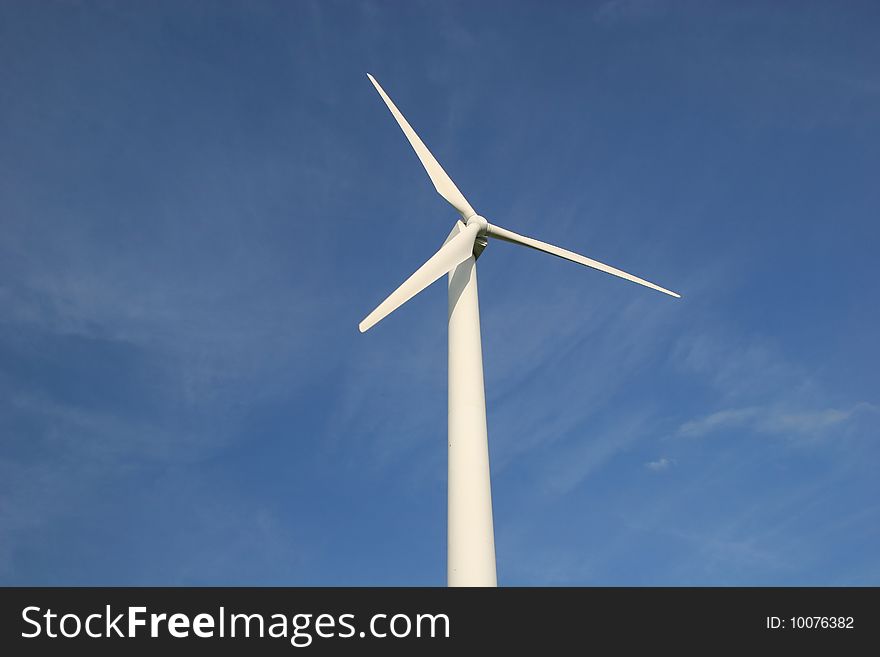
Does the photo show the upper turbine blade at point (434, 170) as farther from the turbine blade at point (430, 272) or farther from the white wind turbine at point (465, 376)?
the turbine blade at point (430, 272)

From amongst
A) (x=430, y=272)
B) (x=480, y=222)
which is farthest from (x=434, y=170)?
(x=430, y=272)

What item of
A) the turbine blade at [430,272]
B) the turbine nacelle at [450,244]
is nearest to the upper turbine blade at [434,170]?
the turbine nacelle at [450,244]

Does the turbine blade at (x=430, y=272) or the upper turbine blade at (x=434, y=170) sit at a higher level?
the upper turbine blade at (x=434, y=170)

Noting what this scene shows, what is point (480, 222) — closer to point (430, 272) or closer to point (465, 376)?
point (430, 272)

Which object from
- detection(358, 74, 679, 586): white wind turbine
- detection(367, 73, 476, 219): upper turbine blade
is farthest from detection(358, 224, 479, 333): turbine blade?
detection(367, 73, 476, 219): upper turbine blade

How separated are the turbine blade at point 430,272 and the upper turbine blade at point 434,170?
1804 millimetres

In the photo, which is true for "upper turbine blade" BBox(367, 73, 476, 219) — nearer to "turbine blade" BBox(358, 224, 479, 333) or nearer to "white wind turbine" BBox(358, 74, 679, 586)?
"white wind turbine" BBox(358, 74, 679, 586)

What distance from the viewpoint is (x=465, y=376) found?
886 inches

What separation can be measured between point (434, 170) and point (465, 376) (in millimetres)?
10547

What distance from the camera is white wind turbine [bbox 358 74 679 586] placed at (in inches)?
763

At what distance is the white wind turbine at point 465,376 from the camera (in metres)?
19.4
